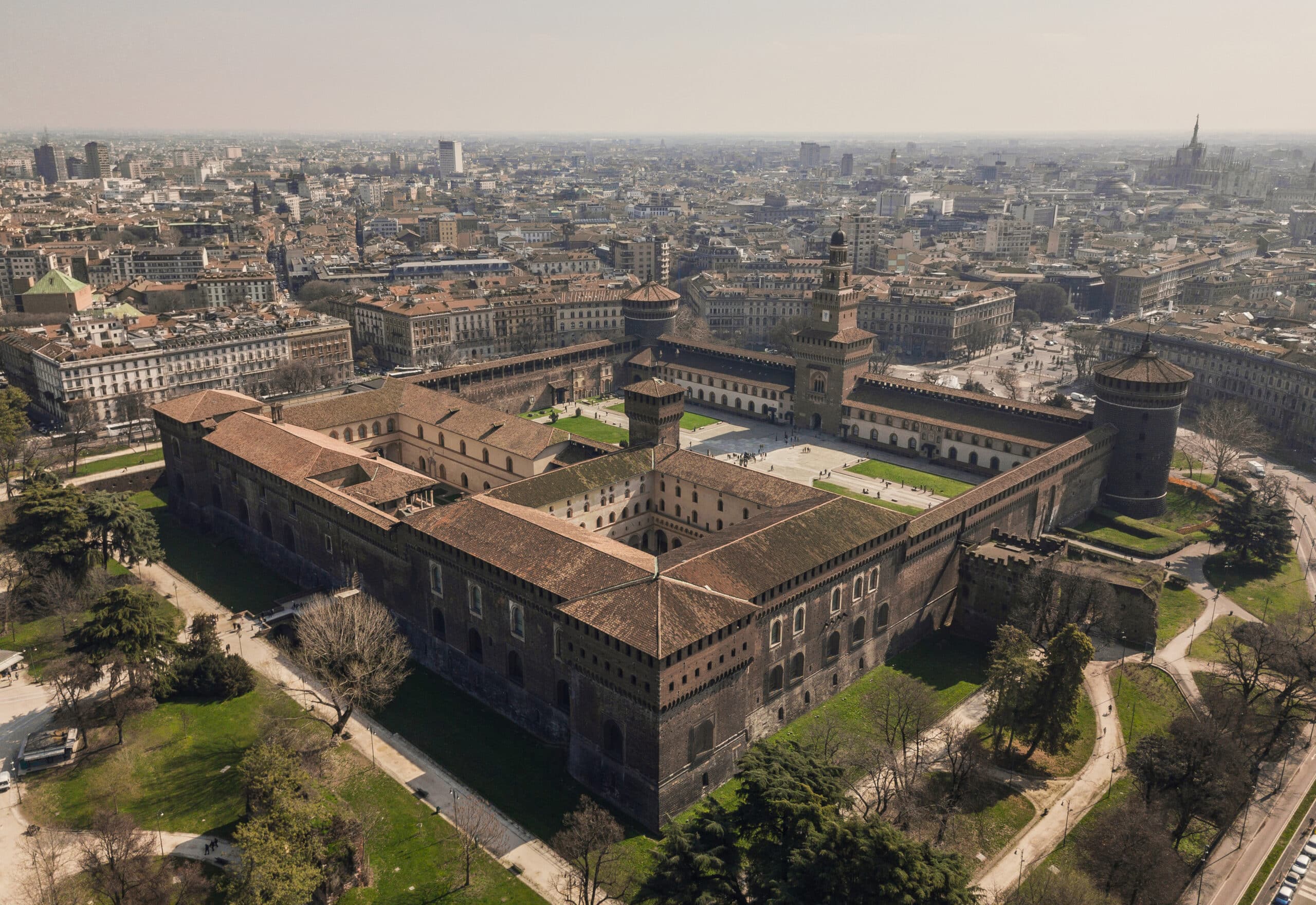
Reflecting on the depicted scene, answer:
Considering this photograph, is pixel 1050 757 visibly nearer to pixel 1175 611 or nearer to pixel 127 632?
pixel 1175 611

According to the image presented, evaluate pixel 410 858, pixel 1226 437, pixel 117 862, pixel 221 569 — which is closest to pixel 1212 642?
pixel 1226 437

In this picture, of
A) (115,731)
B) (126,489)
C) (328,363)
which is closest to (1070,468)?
(115,731)

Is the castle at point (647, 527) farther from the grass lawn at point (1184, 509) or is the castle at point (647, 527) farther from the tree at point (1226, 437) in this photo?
the tree at point (1226, 437)

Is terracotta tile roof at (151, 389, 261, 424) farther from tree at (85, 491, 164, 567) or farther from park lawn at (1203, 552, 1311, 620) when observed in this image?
park lawn at (1203, 552, 1311, 620)

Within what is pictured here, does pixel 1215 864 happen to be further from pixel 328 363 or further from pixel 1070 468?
pixel 328 363

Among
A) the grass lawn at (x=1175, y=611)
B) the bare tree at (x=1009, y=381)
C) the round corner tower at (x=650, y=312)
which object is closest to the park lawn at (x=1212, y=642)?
the grass lawn at (x=1175, y=611)

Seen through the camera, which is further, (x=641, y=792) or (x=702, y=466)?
(x=702, y=466)
